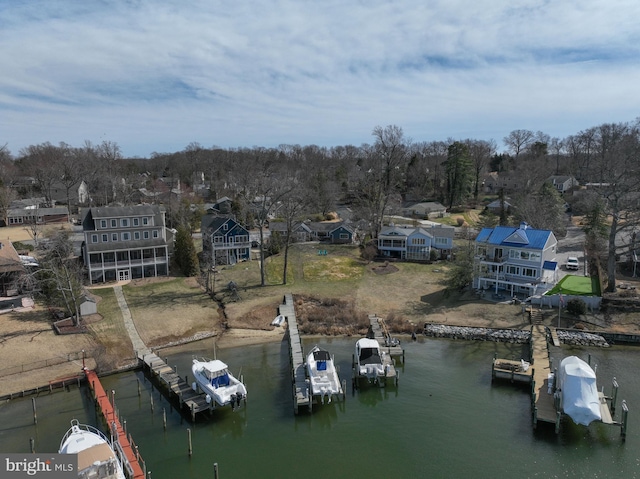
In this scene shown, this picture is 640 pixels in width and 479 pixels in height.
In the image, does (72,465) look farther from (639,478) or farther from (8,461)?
(639,478)

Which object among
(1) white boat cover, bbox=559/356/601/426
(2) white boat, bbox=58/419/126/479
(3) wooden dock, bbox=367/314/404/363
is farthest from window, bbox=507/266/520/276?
(2) white boat, bbox=58/419/126/479

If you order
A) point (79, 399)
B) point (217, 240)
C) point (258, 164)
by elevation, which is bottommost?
point (79, 399)

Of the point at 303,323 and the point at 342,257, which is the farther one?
the point at 342,257

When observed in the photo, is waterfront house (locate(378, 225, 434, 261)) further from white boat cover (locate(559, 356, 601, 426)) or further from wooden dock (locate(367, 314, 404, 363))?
white boat cover (locate(559, 356, 601, 426))

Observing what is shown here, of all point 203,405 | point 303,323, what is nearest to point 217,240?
point 303,323

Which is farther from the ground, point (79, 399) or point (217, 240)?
point (217, 240)

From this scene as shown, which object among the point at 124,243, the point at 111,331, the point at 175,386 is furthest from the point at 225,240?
the point at 175,386

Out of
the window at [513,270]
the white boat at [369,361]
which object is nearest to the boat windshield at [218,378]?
the white boat at [369,361]
